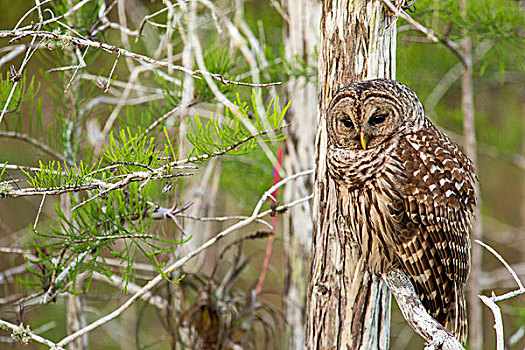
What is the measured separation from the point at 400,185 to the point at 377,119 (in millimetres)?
173

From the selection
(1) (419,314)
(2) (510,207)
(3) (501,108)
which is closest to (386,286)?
(1) (419,314)

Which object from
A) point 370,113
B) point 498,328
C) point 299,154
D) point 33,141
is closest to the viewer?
point 498,328

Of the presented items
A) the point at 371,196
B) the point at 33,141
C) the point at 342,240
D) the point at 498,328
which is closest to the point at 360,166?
the point at 371,196

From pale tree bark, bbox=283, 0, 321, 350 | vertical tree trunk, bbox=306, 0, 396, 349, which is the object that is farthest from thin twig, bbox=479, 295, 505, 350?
pale tree bark, bbox=283, 0, 321, 350

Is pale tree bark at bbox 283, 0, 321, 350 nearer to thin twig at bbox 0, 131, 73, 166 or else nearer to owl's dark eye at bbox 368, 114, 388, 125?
owl's dark eye at bbox 368, 114, 388, 125

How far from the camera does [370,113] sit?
4.54 feet

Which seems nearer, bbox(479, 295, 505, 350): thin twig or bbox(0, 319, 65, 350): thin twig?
bbox(479, 295, 505, 350): thin twig

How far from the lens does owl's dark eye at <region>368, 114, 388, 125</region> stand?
4.61 ft

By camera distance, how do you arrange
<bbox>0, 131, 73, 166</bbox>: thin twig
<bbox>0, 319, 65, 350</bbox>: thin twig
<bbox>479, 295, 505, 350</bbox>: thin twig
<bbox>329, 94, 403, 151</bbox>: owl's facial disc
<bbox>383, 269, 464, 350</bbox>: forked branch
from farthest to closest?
1. <bbox>0, 131, 73, 166</bbox>: thin twig
2. <bbox>329, 94, 403, 151</bbox>: owl's facial disc
3. <bbox>0, 319, 65, 350</bbox>: thin twig
4. <bbox>383, 269, 464, 350</bbox>: forked branch
5. <bbox>479, 295, 505, 350</bbox>: thin twig

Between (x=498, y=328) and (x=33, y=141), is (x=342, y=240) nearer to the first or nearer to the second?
(x=498, y=328)

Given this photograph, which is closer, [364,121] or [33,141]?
[364,121]

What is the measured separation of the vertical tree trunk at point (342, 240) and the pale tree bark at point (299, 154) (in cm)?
67

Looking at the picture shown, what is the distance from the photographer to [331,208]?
1.42 m

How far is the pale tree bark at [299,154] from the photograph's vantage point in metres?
2.15
